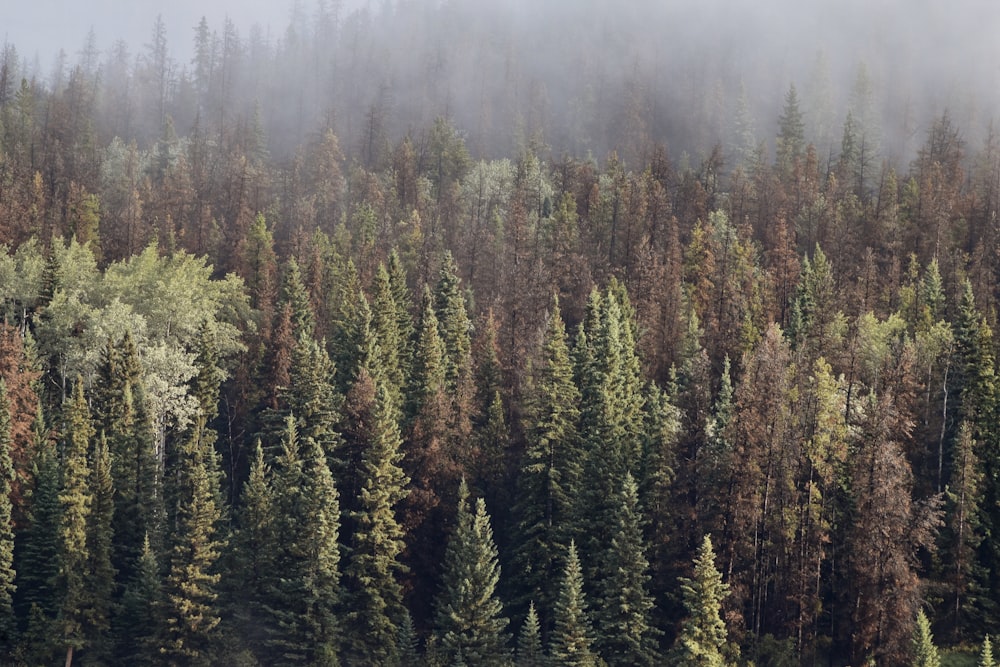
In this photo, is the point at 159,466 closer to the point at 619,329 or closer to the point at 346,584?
the point at 346,584

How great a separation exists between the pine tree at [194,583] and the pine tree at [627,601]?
21.4 metres

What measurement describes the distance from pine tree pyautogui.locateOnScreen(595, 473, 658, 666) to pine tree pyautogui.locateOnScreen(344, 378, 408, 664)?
38.4 feet

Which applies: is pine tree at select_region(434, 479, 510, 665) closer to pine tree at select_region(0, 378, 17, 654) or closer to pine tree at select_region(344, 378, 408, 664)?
pine tree at select_region(344, 378, 408, 664)

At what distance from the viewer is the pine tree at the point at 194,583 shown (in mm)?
63438

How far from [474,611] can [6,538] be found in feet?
89.0

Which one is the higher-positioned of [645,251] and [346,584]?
[645,251]

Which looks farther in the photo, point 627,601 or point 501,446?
point 501,446

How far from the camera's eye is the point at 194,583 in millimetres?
64250

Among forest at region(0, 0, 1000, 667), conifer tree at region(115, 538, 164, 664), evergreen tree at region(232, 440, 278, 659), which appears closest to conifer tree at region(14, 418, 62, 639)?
forest at region(0, 0, 1000, 667)

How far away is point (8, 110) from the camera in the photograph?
14500 cm

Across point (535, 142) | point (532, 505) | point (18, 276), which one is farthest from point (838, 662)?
point (535, 142)

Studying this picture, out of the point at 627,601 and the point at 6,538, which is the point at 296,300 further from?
the point at 627,601

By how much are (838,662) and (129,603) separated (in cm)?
3864

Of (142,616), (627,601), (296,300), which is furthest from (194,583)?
(296,300)
